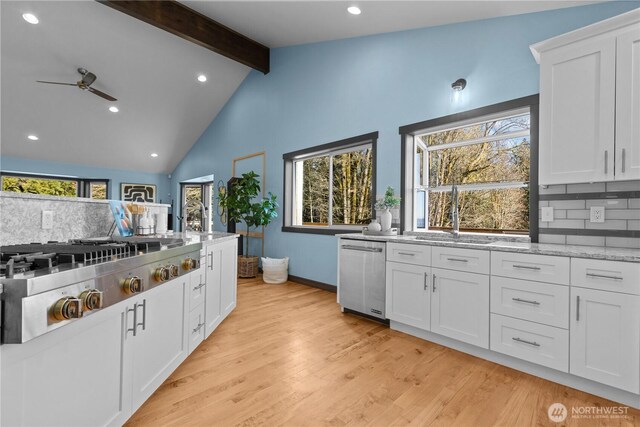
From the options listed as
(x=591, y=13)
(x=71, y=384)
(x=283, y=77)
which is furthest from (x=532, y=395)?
(x=283, y=77)

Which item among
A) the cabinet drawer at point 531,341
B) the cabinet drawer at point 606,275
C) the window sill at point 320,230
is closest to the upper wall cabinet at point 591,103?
the cabinet drawer at point 606,275

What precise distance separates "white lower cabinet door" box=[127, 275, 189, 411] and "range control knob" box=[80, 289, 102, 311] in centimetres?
36

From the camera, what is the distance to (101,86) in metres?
5.46

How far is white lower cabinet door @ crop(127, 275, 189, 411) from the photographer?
1.50 meters

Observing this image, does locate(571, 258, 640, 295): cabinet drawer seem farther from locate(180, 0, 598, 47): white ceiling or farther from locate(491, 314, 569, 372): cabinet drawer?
locate(180, 0, 598, 47): white ceiling

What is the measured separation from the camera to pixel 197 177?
7973mm

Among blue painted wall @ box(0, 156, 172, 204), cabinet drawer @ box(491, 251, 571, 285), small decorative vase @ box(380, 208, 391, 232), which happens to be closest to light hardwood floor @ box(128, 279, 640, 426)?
cabinet drawer @ box(491, 251, 571, 285)

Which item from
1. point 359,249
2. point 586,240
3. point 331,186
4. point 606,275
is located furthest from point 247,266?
point 606,275

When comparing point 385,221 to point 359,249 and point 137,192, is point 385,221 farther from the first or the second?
point 137,192

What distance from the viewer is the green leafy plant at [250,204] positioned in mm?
5070

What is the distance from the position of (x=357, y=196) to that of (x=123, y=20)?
4.24 m

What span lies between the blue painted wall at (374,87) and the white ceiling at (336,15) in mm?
103

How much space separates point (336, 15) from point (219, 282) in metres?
3.24

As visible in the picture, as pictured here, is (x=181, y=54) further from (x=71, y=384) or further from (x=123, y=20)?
(x=71, y=384)
